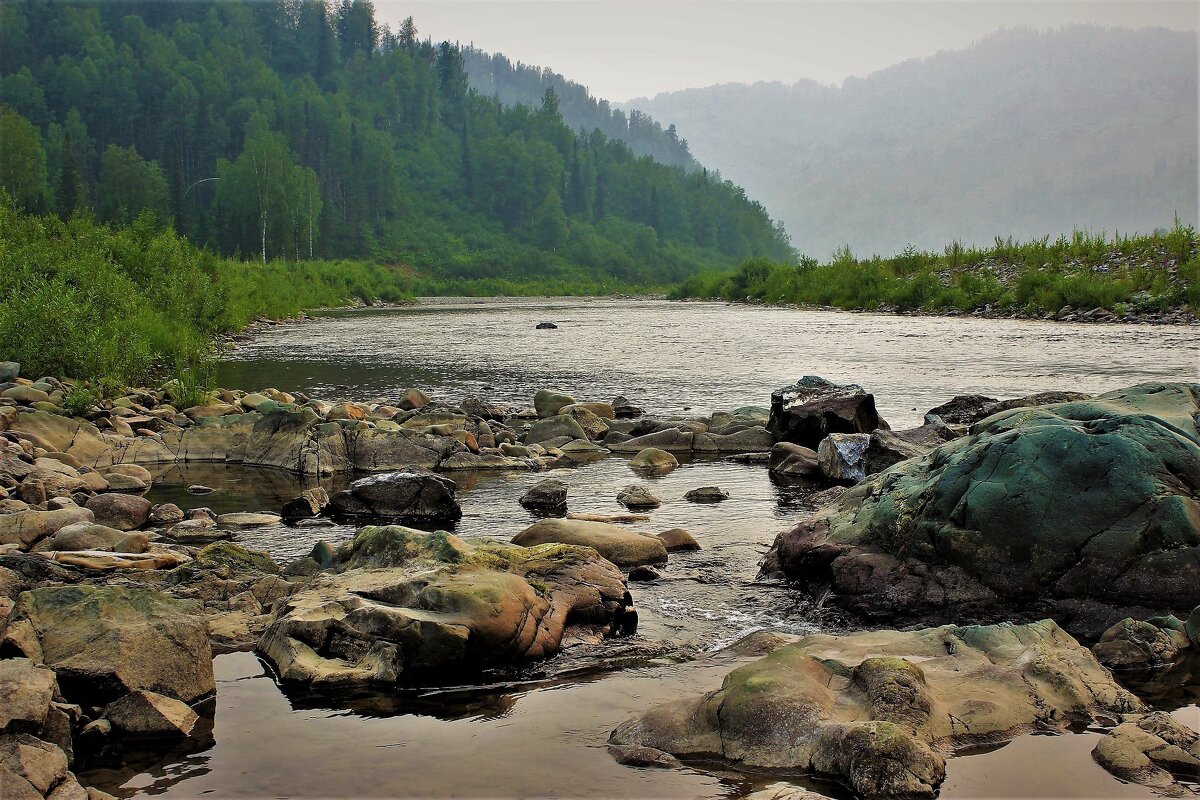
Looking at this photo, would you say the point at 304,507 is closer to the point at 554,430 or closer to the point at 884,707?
the point at 554,430

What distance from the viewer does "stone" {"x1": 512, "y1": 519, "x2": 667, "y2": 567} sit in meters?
8.93

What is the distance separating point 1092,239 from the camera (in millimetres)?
44031

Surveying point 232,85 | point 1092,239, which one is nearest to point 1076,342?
point 1092,239

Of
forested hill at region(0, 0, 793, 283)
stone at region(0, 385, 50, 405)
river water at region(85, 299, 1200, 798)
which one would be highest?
forested hill at region(0, 0, 793, 283)

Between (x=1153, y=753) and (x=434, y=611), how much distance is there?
169 inches

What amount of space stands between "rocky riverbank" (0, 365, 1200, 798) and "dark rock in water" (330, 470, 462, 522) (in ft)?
0.09

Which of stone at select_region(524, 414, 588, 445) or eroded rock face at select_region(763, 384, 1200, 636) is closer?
eroded rock face at select_region(763, 384, 1200, 636)

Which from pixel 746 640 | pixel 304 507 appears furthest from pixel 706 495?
pixel 746 640

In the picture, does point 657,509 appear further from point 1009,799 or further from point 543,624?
point 1009,799

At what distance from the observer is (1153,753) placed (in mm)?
4867

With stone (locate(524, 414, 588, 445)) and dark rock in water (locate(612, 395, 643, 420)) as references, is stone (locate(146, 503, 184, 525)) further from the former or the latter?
dark rock in water (locate(612, 395, 643, 420))

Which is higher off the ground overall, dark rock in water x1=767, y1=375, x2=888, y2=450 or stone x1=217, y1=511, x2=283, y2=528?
dark rock in water x1=767, y1=375, x2=888, y2=450

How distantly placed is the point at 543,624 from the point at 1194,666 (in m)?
4.33

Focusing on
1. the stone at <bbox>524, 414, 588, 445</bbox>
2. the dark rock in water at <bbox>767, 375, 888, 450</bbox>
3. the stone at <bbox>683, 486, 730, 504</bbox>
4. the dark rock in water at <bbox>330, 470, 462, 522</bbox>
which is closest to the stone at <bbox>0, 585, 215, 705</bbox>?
the dark rock in water at <bbox>330, 470, 462, 522</bbox>
